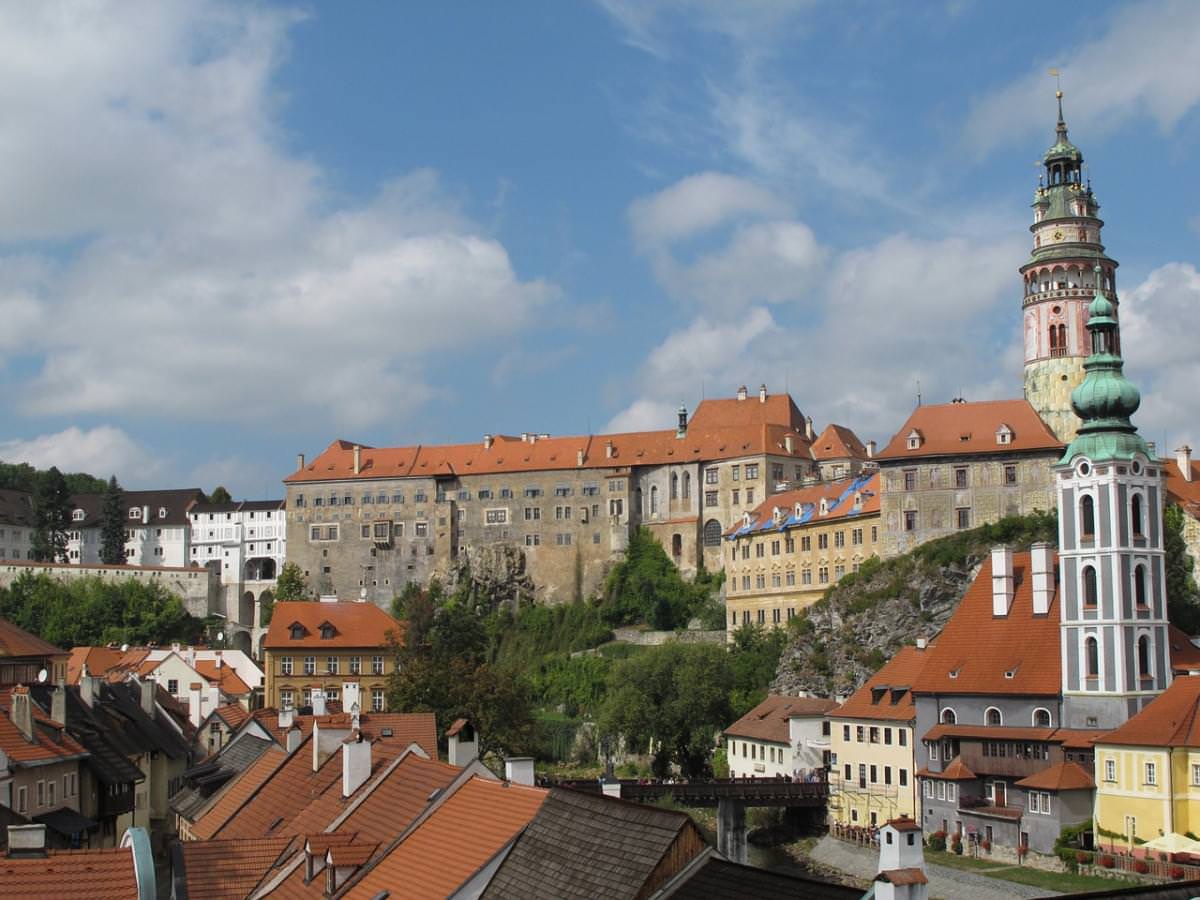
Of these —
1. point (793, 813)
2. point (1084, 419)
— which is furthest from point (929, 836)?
point (1084, 419)

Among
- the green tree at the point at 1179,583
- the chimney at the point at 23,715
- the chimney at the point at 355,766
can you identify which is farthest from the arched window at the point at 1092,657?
the chimney at the point at 23,715

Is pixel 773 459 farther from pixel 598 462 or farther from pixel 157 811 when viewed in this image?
pixel 157 811

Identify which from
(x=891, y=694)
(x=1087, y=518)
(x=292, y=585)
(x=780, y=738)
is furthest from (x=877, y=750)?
(x=292, y=585)

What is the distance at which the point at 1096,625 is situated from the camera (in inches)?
1843

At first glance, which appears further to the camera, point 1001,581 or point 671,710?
point 671,710

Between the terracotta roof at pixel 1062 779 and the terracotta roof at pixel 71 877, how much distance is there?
119 ft

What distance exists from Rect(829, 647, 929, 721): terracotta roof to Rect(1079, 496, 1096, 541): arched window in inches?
338

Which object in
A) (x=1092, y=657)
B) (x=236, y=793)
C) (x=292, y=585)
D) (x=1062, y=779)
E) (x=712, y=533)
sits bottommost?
(x=1062, y=779)

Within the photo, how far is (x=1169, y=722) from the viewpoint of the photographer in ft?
138

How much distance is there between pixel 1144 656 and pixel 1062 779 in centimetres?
532

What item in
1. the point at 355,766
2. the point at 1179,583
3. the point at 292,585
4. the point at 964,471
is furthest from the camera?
the point at 292,585

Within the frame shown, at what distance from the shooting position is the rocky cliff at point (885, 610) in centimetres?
6800

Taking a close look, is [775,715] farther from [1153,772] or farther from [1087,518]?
[1153,772]

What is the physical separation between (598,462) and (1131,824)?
65905 mm
